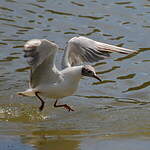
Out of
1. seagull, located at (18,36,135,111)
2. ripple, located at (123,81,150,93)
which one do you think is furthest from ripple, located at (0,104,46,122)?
ripple, located at (123,81,150,93)

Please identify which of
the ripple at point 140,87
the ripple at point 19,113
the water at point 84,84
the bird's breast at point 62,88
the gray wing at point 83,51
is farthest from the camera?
the ripple at point 140,87

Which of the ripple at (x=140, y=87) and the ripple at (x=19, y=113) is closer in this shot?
the ripple at (x=19, y=113)

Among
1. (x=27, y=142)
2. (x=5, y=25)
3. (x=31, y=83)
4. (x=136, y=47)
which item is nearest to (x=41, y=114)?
(x=31, y=83)

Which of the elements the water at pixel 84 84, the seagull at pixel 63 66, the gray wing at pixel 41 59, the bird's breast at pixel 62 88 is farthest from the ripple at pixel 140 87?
the gray wing at pixel 41 59

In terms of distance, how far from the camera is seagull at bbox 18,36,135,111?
25.9 feet

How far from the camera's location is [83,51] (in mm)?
9312

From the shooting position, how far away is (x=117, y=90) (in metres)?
10.1

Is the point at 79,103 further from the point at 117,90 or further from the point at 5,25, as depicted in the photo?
the point at 5,25

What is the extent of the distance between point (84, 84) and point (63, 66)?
1.32 m

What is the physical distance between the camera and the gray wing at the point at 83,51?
9.13m

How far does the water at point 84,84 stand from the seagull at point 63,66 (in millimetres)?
420

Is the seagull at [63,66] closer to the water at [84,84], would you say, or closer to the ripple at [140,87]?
the water at [84,84]

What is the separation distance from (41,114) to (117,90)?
1.59m

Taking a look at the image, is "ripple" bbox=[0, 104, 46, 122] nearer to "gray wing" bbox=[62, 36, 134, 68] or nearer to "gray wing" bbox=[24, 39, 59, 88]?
"gray wing" bbox=[24, 39, 59, 88]
